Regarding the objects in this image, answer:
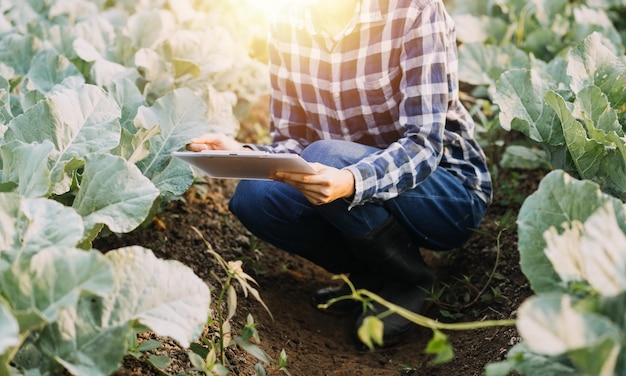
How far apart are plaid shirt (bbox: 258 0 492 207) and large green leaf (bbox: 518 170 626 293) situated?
59 centimetres

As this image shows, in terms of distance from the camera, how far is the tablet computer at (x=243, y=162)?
68.2 inches

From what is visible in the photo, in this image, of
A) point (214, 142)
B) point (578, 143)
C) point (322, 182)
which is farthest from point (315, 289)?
point (578, 143)

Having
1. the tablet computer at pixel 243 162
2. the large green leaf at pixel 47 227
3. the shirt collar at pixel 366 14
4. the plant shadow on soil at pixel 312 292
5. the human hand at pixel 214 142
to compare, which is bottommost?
the plant shadow on soil at pixel 312 292

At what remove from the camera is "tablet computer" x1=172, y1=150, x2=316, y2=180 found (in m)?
1.73

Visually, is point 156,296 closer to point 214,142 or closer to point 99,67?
point 214,142

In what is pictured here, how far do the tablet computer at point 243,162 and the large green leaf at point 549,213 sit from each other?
0.56 metres

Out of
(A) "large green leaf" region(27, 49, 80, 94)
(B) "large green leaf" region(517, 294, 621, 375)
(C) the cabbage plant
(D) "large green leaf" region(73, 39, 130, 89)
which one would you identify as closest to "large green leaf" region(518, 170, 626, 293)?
(C) the cabbage plant

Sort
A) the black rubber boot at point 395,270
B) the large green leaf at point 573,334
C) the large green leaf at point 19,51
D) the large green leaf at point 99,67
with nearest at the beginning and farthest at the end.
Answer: the large green leaf at point 573,334 < the black rubber boot at point 395,270 < the large green leaf at point 99,67 < the large green leaf at point 19,51

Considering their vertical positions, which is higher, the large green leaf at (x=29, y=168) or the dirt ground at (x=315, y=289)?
the large green leaf at (x=29, y=168)

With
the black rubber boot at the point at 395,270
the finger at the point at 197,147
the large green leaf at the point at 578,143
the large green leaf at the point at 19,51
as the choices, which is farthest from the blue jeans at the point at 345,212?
→ the large green leaf at the point at 19,51

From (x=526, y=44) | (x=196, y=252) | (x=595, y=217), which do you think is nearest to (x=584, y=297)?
(x=595, y=217)

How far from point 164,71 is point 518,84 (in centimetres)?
118

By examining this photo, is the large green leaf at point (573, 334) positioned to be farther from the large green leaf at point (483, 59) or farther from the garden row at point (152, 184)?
the large green leaf at point (483, 59)

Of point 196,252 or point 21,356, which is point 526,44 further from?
point 21,356
